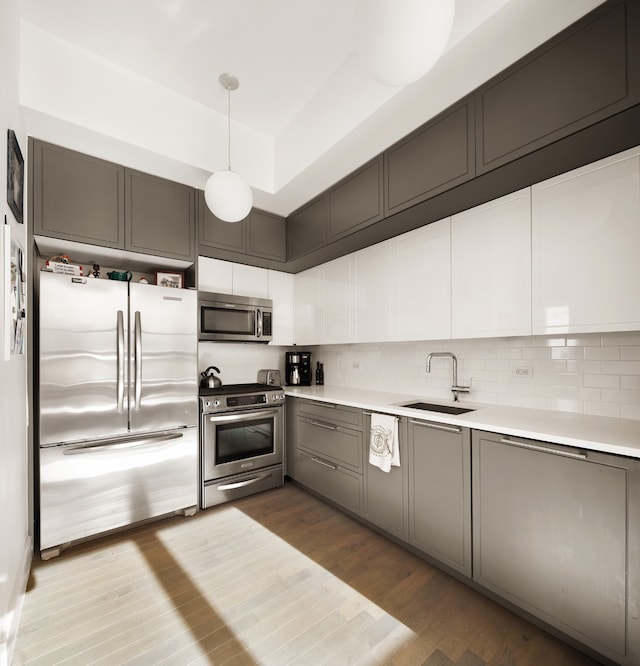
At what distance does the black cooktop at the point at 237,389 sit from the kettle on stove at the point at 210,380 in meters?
0.05

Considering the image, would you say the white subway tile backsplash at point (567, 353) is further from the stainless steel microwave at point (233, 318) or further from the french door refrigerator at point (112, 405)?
the french door refrigerator at point (112, 405)

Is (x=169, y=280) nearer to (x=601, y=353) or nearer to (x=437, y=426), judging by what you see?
(x=437, y=426)

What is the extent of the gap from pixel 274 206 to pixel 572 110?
243cm

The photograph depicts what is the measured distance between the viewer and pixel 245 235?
3.30 meters

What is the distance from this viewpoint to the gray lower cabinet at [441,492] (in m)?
1.94

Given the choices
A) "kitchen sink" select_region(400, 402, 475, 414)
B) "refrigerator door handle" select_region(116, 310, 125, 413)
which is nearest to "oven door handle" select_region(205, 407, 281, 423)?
"refrigerator door handle" select_region(116, 310, 125, 413)

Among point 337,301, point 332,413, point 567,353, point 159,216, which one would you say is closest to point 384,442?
point 332,413

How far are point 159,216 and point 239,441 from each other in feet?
6.61

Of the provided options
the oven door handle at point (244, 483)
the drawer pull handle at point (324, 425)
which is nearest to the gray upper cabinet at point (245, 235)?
the drawer pull handle at point (324, 425)

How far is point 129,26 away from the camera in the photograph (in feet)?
6.70

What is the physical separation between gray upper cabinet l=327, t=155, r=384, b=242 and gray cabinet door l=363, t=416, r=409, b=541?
1497mm

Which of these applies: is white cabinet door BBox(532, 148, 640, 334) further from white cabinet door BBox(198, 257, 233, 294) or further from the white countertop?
white cabinet door BBox(198, 257, 233, 294)

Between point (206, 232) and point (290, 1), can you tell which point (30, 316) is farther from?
point (290, 1)

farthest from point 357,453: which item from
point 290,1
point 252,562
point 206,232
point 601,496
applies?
point 290,1
